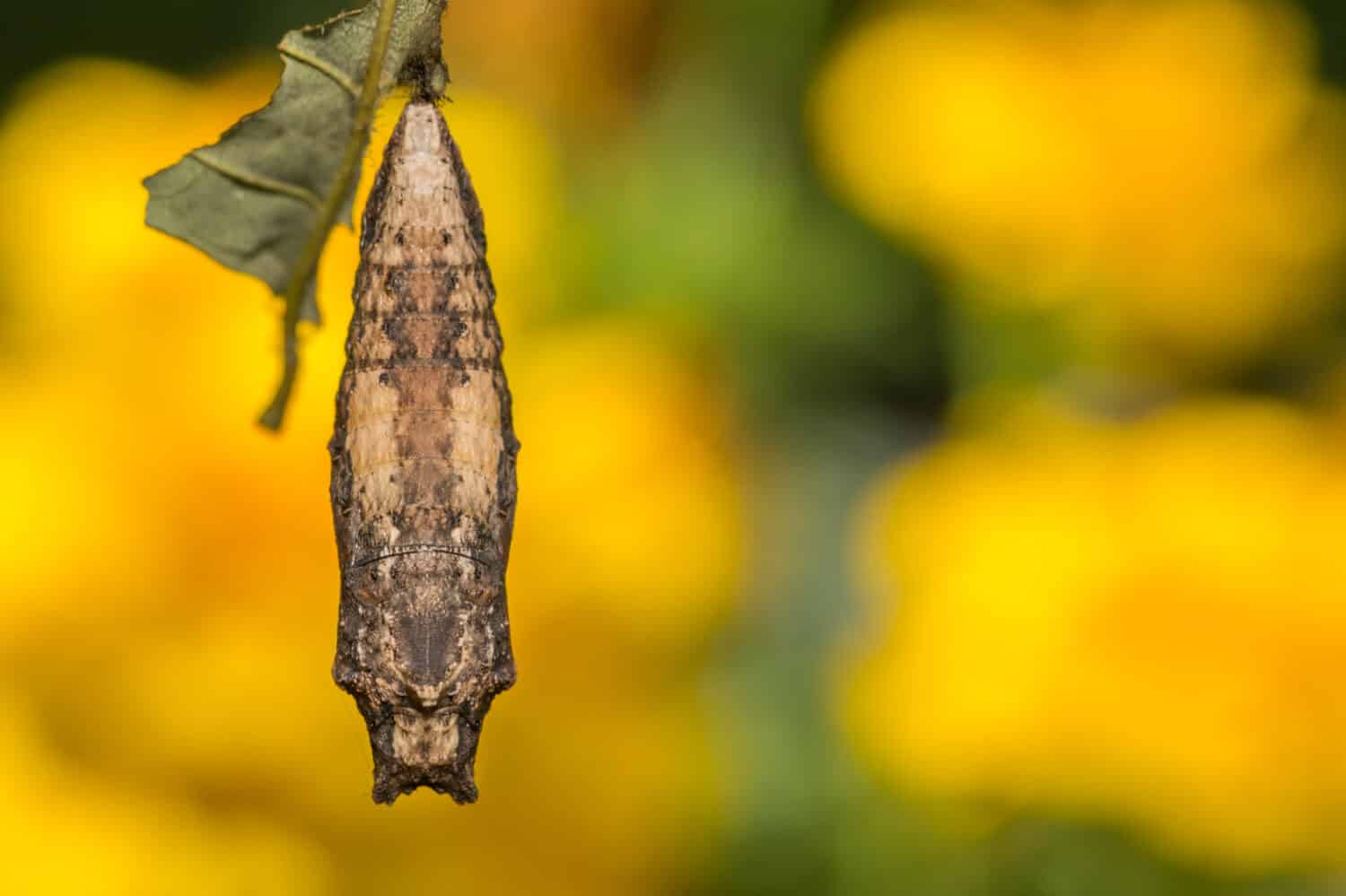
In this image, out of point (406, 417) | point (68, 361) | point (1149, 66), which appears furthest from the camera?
point (1149, 66)

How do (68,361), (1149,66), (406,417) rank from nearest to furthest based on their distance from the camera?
(406,417) < (68,361) < (1149,66)

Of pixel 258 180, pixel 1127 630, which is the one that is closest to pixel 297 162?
pixel 258 180

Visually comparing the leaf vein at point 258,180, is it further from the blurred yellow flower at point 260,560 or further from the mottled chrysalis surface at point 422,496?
the blurred yellow flower at point 260,560

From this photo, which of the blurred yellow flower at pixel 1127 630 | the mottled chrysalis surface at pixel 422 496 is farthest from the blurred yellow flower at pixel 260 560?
the mottled chrysalis surface at pixel 422 496

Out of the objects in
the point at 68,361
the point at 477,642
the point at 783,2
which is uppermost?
the point at 783,2

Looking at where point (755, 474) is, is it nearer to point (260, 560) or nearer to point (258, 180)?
point (260, 560)

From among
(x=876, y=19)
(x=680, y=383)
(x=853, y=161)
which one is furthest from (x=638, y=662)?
(x=876, y=19)

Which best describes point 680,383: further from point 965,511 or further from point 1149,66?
point 1149,66
